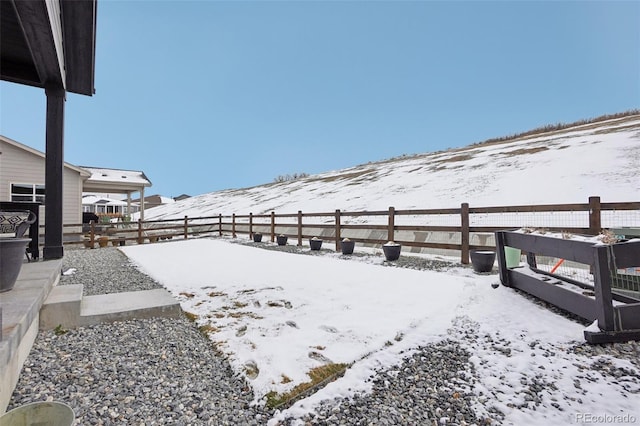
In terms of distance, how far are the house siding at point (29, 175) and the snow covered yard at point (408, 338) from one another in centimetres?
887

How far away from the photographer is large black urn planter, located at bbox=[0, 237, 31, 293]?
2049 mm

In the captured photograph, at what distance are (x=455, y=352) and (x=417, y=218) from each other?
7.71 m

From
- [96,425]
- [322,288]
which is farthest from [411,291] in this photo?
[96,425]

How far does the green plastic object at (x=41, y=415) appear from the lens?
1.27m

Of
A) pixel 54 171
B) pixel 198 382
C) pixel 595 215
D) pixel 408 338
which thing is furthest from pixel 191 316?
pixel 595 215

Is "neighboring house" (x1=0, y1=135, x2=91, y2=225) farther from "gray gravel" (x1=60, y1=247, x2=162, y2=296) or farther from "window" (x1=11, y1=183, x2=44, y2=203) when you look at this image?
"gray gravel" (x1=60, y1=247, x2=162, y2=296)

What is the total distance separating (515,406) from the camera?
164 centimetres

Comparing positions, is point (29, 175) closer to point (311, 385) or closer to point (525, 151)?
point (311, 385)

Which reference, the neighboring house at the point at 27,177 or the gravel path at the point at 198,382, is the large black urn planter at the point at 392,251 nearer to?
the gravel path at the point at 198,382

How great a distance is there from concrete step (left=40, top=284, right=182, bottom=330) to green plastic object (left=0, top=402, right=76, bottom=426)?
4.36 feet

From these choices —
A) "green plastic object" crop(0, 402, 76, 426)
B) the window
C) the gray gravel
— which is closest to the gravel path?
"green plastic object" crop(0, 402, 76, 426)

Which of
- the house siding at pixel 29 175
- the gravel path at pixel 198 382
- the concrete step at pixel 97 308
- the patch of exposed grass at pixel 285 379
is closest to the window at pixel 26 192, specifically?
the house siding at pixel 29 175

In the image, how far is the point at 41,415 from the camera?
1312 mm

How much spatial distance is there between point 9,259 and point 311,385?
90.0 inches
